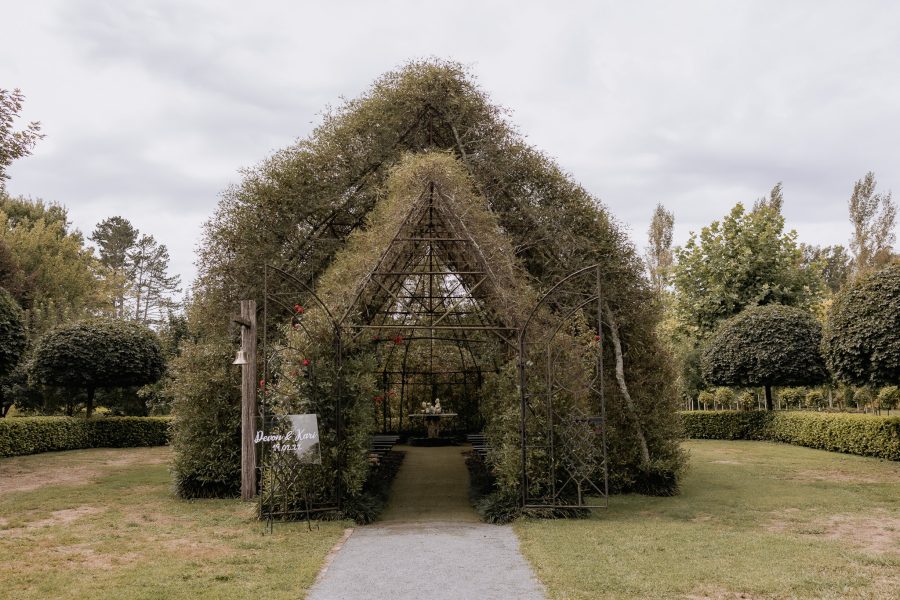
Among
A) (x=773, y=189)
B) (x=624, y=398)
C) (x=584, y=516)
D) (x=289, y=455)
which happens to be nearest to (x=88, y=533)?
(x=289, y=455)

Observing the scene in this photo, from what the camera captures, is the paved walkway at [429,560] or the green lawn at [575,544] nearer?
the paved walkway at [429,560]

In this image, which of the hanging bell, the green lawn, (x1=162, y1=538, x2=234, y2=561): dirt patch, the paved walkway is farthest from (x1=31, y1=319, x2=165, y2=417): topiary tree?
(x1=162, y1=538, x2=234, y2=561): dirt patch

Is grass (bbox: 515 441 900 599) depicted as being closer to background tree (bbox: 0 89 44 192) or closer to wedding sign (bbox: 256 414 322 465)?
wedding sign (bbox: 256 414 322 465)

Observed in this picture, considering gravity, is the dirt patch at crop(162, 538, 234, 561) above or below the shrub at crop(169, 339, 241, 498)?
below

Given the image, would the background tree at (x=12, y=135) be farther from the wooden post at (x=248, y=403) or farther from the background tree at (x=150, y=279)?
the background tree at (x=150, y=279)

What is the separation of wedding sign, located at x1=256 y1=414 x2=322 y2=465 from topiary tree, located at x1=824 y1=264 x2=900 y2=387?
33.9ft

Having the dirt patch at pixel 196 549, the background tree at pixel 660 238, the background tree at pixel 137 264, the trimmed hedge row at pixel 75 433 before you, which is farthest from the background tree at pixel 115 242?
the dirt patch at pixel 196 549

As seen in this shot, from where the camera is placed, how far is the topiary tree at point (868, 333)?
1255cm

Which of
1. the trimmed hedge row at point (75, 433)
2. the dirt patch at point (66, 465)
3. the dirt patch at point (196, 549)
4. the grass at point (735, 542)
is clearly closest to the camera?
the grass at point (735, 542)

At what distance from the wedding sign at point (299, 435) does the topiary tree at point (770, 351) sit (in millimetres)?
14913

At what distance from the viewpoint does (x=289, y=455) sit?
27.6ft

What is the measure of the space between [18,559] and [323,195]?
765 centimetres

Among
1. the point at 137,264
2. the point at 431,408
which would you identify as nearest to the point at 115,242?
the point at 137,264

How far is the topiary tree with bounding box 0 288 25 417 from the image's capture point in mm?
14539
